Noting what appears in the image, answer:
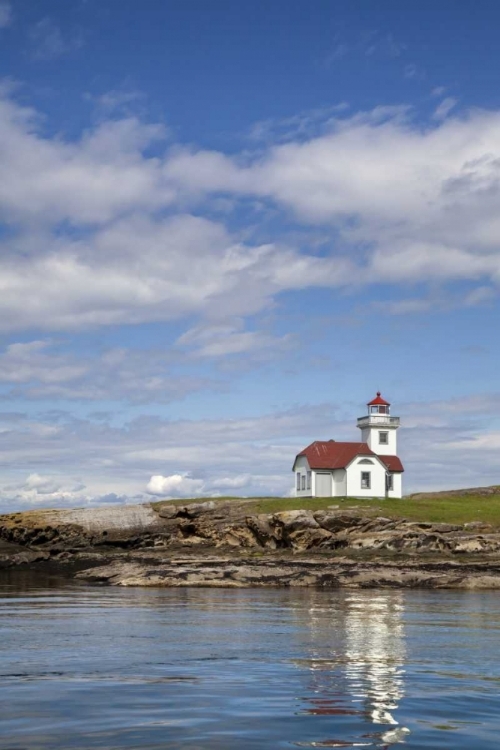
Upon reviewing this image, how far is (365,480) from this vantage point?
3095 inches

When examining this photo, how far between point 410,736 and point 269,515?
53.2 meters

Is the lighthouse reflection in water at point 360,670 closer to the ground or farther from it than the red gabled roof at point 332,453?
closer to the ground

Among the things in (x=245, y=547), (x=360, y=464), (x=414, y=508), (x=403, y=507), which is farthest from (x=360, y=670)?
(x=360, y=464)

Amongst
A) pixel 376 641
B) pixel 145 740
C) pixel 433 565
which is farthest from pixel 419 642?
pixel 433 565

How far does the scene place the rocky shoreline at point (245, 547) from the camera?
4681 centimetres

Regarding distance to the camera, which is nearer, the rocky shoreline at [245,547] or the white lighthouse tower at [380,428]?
the rocky shoreline at [245,547]

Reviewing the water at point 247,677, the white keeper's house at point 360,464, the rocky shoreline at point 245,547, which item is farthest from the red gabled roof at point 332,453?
the water at point 247,677

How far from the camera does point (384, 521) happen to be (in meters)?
60.5

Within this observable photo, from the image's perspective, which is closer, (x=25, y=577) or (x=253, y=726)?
(x=253, y=726)

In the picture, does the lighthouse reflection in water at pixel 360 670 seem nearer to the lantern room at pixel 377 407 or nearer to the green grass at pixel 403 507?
the green grass at pixel 403 507

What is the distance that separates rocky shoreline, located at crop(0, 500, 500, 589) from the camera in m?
46.8

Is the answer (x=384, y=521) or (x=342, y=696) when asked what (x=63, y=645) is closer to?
(x=342, y=696)

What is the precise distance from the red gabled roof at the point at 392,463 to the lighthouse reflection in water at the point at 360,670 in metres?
49.5

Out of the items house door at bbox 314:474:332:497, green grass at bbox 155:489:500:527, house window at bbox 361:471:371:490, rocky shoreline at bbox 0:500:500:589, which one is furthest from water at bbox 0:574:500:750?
house door at bbox 314:474:332:497
